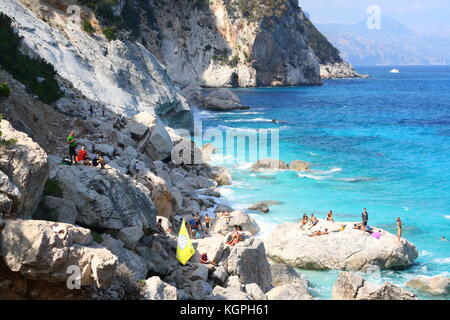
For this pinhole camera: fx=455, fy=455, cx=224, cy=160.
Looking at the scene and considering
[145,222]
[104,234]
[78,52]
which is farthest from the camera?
[78,52]

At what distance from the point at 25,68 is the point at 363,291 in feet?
66.0

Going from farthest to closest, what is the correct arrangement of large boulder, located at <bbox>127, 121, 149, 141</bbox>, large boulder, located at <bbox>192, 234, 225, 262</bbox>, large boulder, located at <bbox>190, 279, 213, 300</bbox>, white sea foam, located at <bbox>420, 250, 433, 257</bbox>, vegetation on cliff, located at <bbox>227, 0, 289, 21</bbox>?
1. vegetation on cliff, located at <bbox>227, 0, 289, 21</bbox>
2. large boulder, located at <bbox>127, 121, 149, 141</bbox>
3. white sea foam, located at <bbox>420, 250, 433, 257</bbox>
4. large boulder, located at <bbox>192, 234, 225, 262</bbox>
5. large boulder, located at <bbox>190, 279, 213, 300</bbox>

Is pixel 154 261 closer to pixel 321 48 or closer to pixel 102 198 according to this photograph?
pixel 102 198

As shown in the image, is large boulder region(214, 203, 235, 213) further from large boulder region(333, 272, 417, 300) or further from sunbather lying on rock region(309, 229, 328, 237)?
large boulder region(333, 272, 417, 300)

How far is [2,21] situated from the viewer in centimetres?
2678

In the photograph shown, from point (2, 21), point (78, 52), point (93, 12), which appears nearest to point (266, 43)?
point (93, 12)

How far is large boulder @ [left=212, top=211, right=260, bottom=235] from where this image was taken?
20859mm

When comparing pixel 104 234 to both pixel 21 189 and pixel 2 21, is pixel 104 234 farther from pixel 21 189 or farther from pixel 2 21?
pixel 2 21

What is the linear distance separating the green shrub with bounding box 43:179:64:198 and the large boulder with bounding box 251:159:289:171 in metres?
22.7

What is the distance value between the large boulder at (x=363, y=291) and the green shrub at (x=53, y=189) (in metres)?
9.42

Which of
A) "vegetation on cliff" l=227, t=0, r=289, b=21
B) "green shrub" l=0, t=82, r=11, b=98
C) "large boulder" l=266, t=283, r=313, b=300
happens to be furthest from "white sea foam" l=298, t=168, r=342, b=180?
"vegetation on cliff" l=227, t=0, r=289, b=21

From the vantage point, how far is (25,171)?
404 inches

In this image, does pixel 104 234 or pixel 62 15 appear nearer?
pixel 104 234
